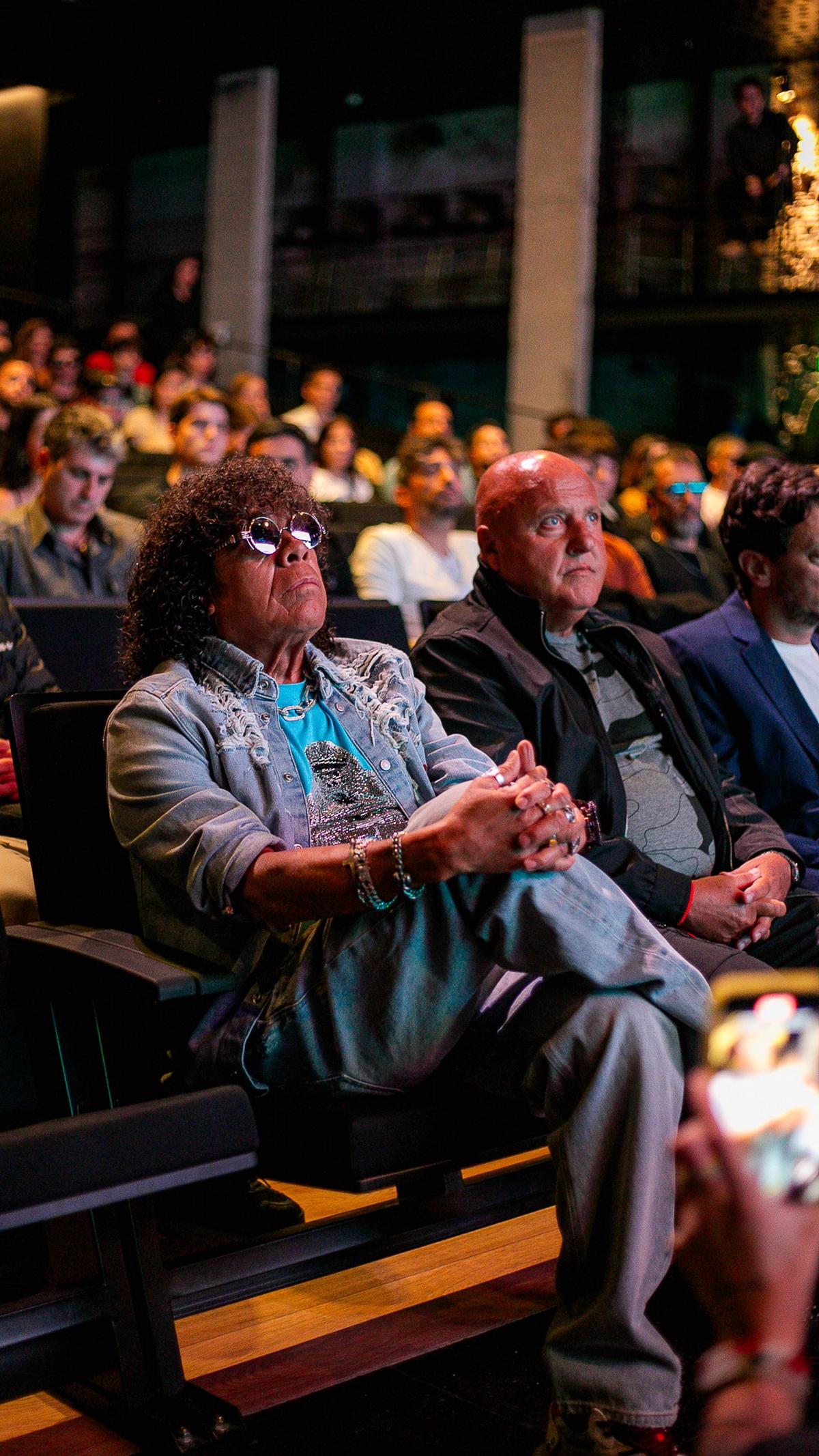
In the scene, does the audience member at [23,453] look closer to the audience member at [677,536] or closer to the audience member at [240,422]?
the audience member at [240,422]

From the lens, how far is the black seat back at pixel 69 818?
1.62 metres

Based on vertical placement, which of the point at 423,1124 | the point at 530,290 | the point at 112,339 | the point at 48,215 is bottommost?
the point at 423,1124

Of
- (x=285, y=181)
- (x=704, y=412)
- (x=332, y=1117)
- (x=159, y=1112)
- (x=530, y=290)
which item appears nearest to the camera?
(x=159, y=1112)

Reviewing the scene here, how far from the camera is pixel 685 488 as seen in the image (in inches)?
183

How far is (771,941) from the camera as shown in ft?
6.64

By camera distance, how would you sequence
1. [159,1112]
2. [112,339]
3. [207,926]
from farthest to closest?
[112,339], [207,926], [159,1112]

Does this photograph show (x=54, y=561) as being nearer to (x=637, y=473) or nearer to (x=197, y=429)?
(x=197, y=429)

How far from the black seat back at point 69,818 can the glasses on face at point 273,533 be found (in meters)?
0.28

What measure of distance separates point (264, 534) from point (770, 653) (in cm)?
108

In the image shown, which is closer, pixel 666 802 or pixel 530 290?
pixel 666 802

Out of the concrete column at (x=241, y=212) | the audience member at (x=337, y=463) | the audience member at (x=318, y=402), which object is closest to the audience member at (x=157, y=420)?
the audience member at (x=318, y=402)

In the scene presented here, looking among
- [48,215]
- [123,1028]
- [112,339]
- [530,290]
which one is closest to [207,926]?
[123,1028]

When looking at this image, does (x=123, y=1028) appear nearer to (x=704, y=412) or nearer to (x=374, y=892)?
(x=374, y=892)

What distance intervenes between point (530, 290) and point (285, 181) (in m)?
4.69
